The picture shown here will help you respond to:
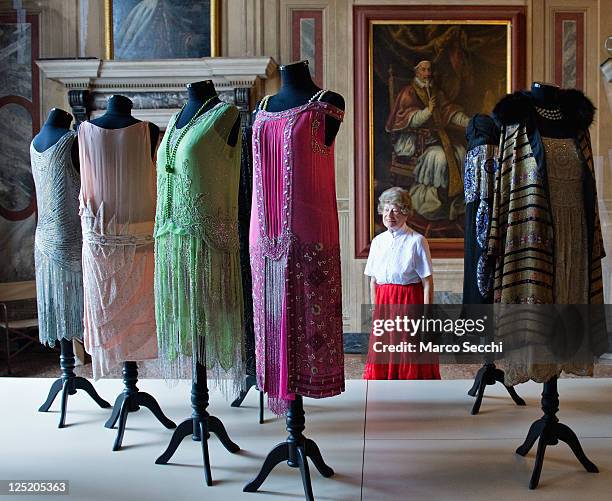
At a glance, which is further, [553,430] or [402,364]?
[402,364]

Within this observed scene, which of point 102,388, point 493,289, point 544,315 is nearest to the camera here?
point 544,315

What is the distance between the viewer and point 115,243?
126 inches

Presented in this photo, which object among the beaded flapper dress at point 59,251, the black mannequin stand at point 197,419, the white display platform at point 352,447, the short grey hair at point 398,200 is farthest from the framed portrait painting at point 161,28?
the black mannequin stand at point 197,419

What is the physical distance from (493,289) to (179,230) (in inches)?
52.1

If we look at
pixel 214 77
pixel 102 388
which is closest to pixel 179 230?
pixel 102 388

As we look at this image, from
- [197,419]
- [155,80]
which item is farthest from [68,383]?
[155,80]

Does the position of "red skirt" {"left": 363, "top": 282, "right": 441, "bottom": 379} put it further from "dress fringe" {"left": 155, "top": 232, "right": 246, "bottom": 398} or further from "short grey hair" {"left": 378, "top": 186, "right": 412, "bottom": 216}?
"dress fringe" {"left": 155, "top": 232, "right": 246, "bottom": 398}

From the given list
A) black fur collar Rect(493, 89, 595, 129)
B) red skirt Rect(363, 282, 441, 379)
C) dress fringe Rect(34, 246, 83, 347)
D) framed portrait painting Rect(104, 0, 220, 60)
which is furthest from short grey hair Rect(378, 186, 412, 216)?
framed portrait painting Rect(104, 0, 220, 60)

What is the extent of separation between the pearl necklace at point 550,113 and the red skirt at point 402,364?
5.48 ft

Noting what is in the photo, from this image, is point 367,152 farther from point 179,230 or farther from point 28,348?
point 179,230

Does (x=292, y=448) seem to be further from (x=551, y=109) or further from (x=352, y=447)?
(x=551, y=109)

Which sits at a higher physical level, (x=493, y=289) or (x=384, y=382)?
(x=493, y=289)

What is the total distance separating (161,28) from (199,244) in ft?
18.0

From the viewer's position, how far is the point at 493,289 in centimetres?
301
